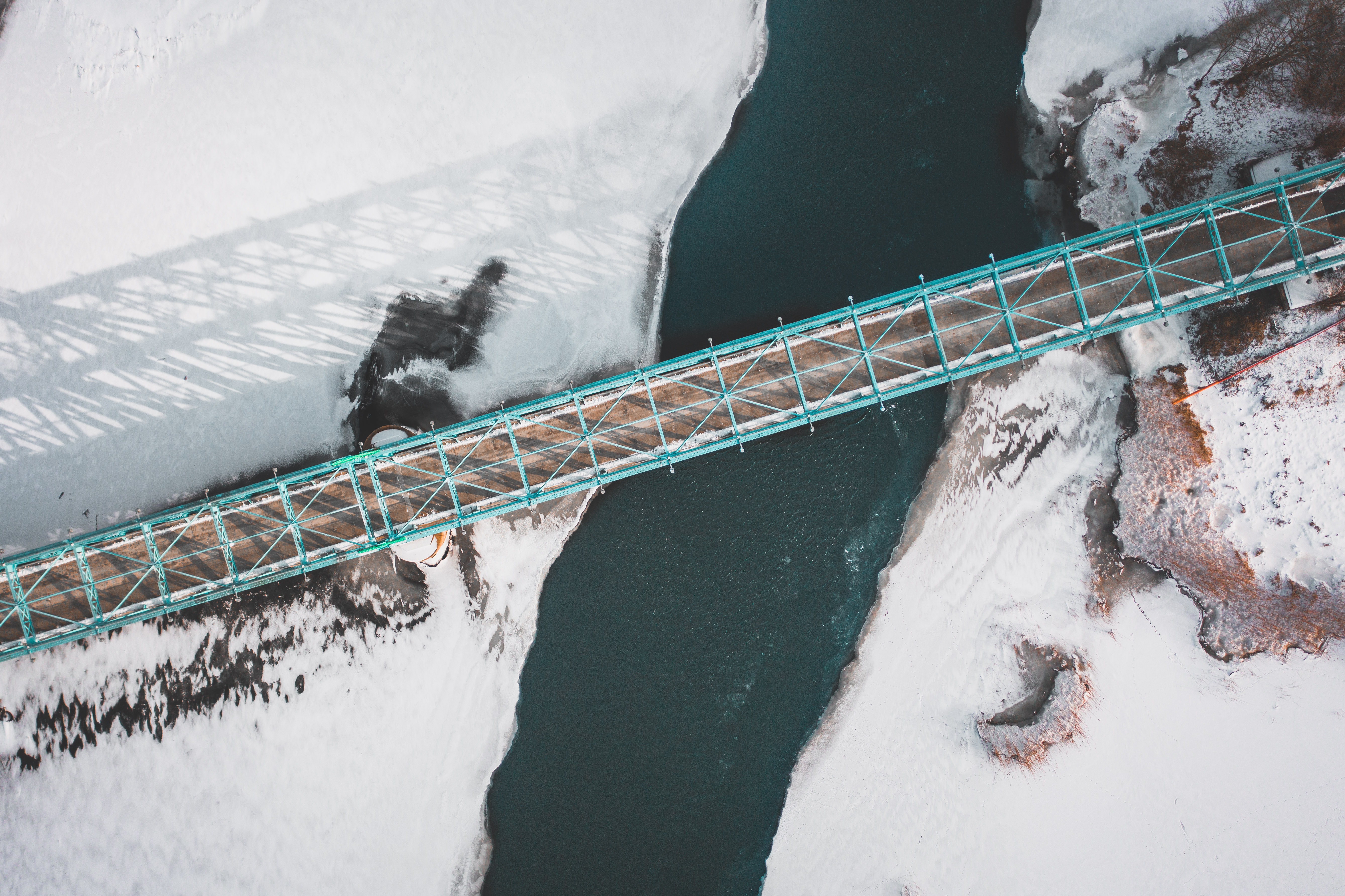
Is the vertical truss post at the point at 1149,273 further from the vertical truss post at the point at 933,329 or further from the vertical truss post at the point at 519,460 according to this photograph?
the vertical truss post at the point at 519,460

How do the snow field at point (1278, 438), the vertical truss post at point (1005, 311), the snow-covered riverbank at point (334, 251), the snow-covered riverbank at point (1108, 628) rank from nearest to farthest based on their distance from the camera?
the vertical truss post at point (1005, 311), the snow field at point (1278, 438), the snow-covered riverbank at point (1108, 628), the snow-covered riverbank at point (334, 251)

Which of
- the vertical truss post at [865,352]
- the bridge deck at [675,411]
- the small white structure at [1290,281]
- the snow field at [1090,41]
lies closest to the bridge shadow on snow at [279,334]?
the bridge deck at [675,411]

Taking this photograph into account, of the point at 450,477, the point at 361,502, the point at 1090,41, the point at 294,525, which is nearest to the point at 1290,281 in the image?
the point at 1090,41

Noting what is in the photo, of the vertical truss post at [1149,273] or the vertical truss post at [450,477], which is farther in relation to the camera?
the vertical truss post at [450,477]

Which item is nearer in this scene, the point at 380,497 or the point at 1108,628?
the point at 380,497

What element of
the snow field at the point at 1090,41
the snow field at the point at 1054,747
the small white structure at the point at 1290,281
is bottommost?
the snow field at the point at 1054,747

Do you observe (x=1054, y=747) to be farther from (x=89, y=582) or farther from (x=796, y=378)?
(x=89, y=582)
